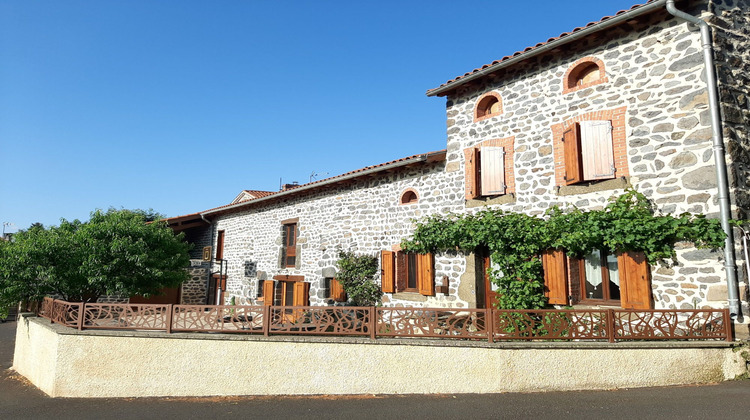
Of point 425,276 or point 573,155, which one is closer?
point 573,155

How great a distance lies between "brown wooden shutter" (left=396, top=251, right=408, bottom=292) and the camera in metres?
11.3

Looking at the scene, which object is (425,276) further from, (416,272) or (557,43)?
A: (557,43)

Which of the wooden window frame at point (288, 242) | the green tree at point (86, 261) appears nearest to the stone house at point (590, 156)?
the wooden window frame at point (288, 242)

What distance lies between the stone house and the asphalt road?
1656 millimetres

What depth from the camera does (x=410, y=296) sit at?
Answer: 10945mm

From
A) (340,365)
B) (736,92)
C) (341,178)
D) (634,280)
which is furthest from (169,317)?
(736,92)

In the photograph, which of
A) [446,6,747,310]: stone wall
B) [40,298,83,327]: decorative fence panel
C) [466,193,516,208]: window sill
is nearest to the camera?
[446,6,747,310]: stone wall

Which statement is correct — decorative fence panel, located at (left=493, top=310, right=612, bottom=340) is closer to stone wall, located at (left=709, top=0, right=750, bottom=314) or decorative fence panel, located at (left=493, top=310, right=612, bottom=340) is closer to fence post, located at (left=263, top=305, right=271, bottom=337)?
stone wall, located at (left=709, top=0, right=750, bottom=314)

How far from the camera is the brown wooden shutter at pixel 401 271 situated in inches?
444

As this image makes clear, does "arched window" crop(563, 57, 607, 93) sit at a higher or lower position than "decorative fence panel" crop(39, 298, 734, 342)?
higher

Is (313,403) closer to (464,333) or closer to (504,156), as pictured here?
(464,333)

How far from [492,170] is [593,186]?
211 centimetres

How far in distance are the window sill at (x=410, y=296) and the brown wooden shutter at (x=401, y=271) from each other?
14 centimetres

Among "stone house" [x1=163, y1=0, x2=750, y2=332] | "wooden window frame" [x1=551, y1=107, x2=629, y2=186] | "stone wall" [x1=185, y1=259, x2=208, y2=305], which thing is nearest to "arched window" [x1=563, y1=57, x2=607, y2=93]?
"stone house" [x1=163, y1=0, x2=750, y2=332]
